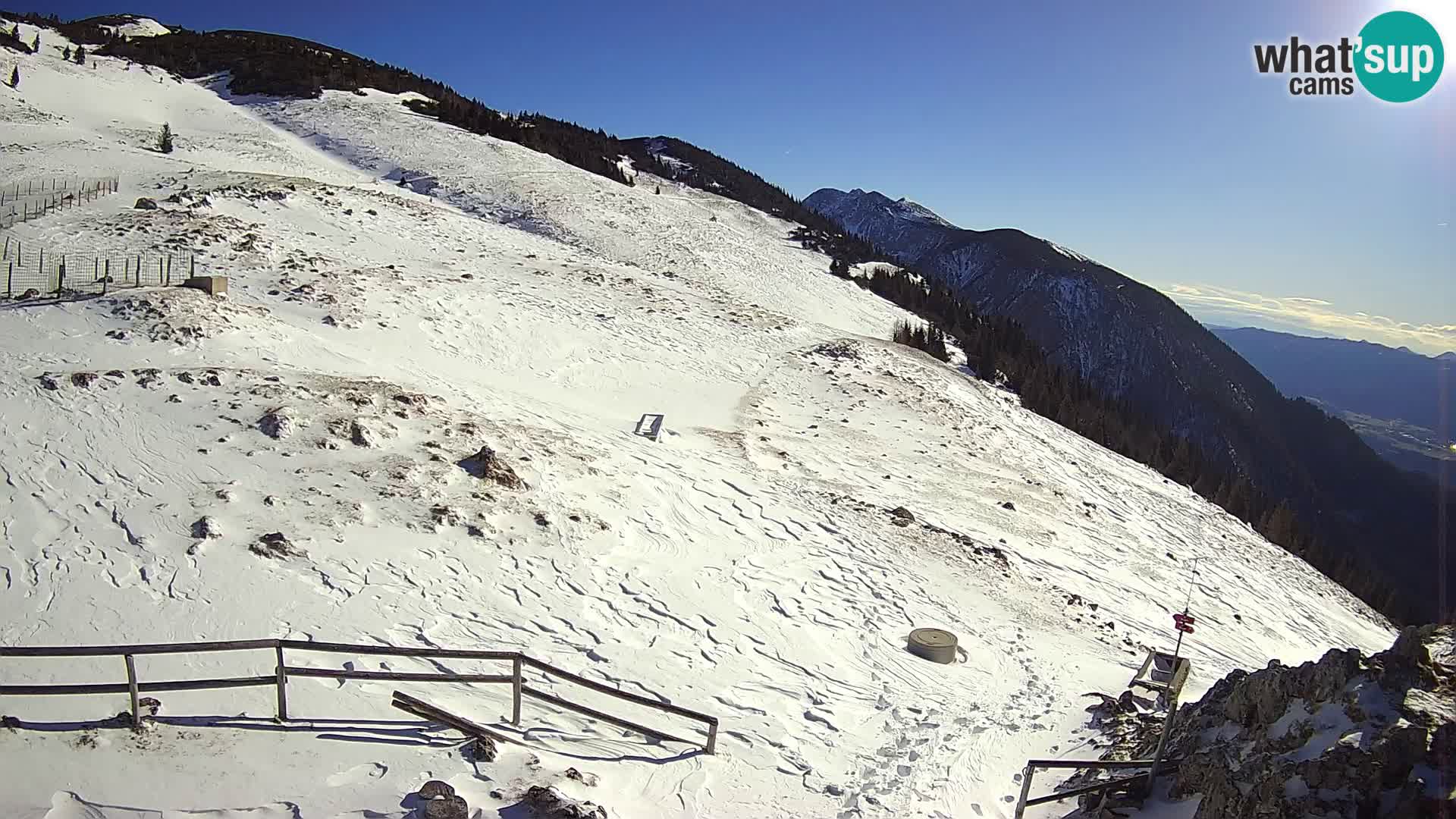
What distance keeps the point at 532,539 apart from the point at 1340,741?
9668 millimetres

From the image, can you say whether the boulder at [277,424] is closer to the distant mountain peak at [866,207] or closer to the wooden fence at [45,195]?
the wooden fence at [45,195]

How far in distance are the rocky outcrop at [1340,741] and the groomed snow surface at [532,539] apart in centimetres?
250

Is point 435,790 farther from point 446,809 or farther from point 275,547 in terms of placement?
point 275,547

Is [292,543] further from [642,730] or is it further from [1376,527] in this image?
[1376,527]

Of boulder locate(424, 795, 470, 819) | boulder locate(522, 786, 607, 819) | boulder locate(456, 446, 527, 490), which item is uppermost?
boulder locate(456, 446, 527, 490)

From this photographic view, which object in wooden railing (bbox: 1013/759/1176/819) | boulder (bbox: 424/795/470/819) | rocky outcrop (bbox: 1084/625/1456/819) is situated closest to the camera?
rocky outcrop (bbox: 1084/625/1456/819)

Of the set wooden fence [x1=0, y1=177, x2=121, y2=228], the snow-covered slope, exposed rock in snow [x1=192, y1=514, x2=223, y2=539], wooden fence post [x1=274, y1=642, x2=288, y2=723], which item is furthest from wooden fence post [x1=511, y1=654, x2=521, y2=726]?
the snow-covered slope

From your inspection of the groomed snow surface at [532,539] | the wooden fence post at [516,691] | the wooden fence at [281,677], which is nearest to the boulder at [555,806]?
the groomed snow surface at [532,539]

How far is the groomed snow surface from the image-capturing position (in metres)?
7.02

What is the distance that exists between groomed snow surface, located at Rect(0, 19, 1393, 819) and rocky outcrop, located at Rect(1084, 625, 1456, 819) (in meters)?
2.50

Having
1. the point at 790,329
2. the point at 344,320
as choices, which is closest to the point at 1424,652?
the point at 344,320

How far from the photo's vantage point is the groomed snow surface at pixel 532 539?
23.0ft

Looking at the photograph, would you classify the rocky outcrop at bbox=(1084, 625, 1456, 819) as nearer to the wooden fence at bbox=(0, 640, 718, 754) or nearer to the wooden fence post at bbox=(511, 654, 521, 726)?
the wooden fence at bbox=(0, 640, 718, 754)

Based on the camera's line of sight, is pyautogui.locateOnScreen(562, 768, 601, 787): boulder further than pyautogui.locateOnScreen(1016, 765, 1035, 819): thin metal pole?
No
